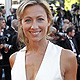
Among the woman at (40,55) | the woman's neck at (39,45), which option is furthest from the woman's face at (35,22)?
the woman's neck at (39,45)

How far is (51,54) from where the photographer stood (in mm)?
1422

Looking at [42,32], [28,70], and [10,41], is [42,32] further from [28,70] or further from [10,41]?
[10,41]

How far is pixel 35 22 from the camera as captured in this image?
4.41 feet

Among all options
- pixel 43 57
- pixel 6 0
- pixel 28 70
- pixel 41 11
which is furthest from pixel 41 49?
pixel 6 0

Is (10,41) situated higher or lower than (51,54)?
lower

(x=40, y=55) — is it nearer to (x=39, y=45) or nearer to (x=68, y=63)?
(x=39, y=45)

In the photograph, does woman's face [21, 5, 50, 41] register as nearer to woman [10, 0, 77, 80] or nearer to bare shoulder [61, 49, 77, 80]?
woman [10, 0, 77, 80]

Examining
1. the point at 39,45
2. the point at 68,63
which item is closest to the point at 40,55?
the point at 39,45

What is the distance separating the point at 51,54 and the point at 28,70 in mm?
200

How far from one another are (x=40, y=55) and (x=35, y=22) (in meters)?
0.26

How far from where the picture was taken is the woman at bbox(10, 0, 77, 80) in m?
1.34

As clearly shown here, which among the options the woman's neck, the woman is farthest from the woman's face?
the woman's neck

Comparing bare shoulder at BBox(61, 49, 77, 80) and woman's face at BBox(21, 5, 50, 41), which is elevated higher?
woman's face at BBox(21, 5, 50, 41)

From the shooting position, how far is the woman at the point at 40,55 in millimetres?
1338
